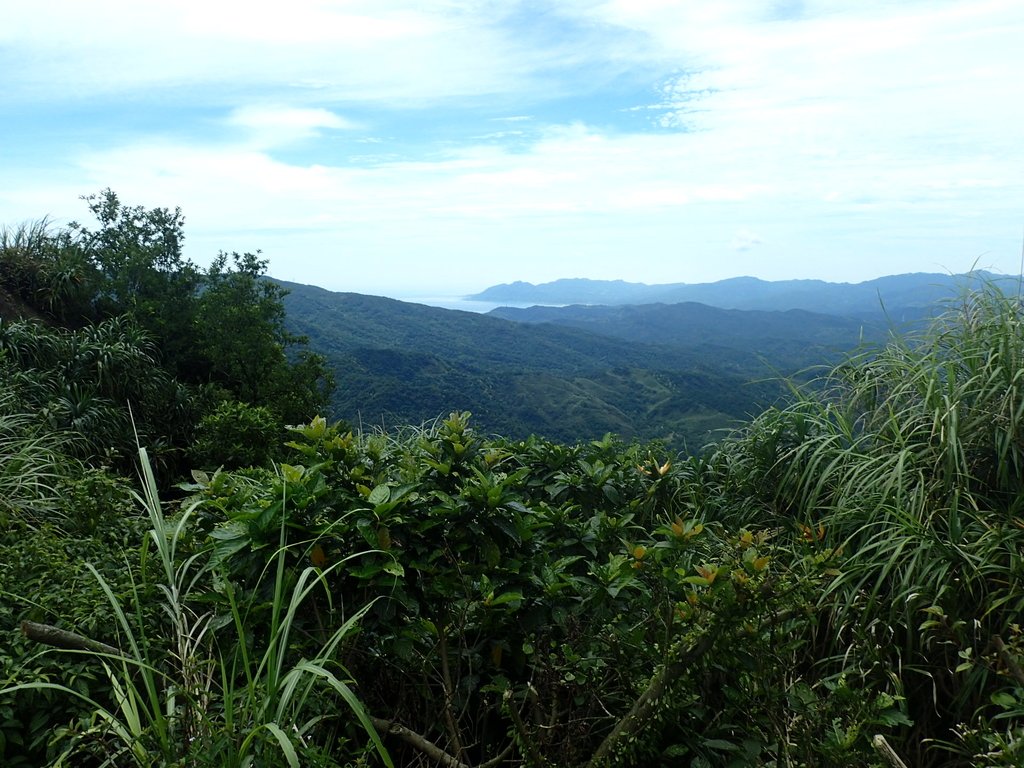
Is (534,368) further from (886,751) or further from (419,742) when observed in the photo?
(886,751)

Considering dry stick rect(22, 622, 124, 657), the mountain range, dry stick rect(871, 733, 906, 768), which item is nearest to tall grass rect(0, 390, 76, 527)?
dry stick rect(22, 622, 124, 657)

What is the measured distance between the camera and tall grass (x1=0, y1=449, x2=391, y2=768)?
1485 mm

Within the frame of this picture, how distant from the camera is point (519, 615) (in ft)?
7.30

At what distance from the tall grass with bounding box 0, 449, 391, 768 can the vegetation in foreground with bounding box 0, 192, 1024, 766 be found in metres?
0.01

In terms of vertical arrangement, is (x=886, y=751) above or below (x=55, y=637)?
below

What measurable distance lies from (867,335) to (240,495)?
3143 mm

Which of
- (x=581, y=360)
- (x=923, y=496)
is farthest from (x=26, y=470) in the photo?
(x=581, y=360)

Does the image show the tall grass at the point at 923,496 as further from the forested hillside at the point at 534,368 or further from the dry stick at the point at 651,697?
the dry stick at the point at 651,697

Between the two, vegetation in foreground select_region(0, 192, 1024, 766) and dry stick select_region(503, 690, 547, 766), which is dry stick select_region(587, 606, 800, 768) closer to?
vegetation in foreground select_region(0, 192, 1024, 766)

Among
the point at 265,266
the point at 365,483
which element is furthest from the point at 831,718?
the point at 265,266

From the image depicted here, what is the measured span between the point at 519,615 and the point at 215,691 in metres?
0.85

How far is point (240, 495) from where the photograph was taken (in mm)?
2238

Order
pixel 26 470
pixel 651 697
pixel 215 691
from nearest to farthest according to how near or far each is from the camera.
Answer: pixel 651 697
pixel 215 691
pixel 26 470

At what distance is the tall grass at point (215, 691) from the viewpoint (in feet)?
4.87
